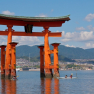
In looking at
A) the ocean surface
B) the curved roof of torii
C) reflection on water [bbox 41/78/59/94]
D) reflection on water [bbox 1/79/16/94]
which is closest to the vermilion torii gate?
the curved roof of torii

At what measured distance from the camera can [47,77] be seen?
54281 mm

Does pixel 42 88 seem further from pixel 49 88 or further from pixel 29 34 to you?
pixel 29 34

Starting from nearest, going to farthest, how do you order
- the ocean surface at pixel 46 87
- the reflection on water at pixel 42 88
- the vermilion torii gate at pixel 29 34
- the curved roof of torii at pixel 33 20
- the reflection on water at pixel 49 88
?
the reflection on water at pixel 49 88 → the reflection on water at pixel 42 88 → the ocean surface at pixel 46 87 → the vermilion torii gate at pixel 29 34 → the curved roof of torii at pixel 33 20

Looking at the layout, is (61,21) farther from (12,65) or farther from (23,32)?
(12,65)

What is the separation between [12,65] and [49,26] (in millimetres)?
12621

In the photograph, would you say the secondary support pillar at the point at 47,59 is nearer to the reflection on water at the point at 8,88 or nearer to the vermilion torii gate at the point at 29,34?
the vermilion torii gate at the point at 29,34

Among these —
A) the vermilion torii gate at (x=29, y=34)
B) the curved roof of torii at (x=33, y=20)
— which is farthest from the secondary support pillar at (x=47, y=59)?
the curved roof of torii at (x=33, y=20)

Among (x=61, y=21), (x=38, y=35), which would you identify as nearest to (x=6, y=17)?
(x=38, y=35)

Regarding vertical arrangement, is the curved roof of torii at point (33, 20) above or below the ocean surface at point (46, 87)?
above

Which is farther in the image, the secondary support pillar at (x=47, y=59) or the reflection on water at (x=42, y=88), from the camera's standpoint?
the secondary support pillar at (x=47, y=59)

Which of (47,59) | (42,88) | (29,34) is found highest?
(29,34)

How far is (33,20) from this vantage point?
178ft

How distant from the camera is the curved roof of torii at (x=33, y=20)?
52.7 meters

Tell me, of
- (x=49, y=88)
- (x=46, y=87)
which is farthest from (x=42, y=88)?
(x=46, y=87)
